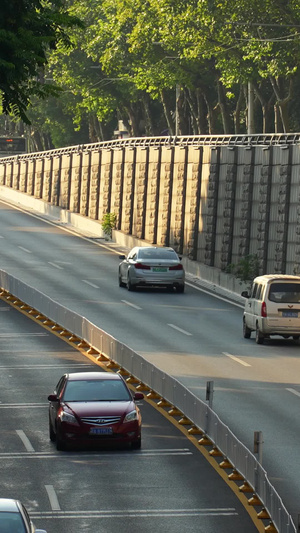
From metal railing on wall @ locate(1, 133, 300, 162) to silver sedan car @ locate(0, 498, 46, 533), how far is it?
41.3 metres

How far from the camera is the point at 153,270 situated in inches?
2058

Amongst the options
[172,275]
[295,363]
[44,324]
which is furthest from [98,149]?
[295,363]

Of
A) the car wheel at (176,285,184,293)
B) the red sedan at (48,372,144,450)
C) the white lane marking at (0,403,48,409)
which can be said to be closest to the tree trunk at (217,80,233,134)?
the car wheel at (176,285,184,293)

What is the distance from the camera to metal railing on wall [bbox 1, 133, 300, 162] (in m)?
60.0

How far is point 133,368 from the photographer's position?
108 feet

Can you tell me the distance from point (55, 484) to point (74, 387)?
3.87 meters

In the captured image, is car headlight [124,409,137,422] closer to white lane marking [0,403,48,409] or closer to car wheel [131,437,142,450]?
car wheel [131,437,142,450]

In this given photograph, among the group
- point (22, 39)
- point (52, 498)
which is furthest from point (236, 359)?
point (52, 498)

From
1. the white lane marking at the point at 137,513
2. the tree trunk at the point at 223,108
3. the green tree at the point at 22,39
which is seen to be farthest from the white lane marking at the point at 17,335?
the tree trunk at the point at 223,108

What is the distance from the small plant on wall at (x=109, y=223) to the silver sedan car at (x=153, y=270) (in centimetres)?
2415

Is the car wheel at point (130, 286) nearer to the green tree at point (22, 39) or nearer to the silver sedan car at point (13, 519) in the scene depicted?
the green tree at point (22, 39)

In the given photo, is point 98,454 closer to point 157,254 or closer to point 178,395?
point 178,395

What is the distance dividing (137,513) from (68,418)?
494 cm

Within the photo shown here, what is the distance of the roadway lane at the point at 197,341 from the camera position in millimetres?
26312
